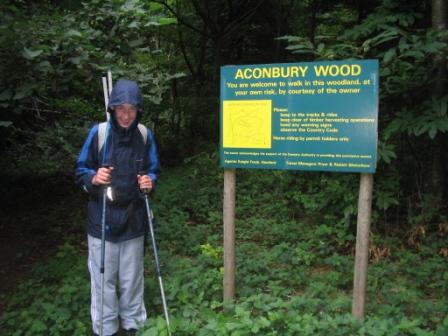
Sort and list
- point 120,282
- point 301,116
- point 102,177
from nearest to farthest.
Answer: point 102,177
point 301,116
point 120,282

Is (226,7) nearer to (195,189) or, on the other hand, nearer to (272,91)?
(195,189)

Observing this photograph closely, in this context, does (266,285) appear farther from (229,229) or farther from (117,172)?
(117,172)

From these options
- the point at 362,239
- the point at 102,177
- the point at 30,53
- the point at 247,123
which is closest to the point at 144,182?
the point at 102,177

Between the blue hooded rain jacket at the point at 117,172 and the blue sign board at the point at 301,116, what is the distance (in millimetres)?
863

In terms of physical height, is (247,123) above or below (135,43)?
below

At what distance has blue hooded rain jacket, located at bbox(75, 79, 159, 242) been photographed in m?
4.15

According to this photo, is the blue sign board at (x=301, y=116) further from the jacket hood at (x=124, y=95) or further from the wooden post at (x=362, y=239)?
the jacket hood at (x=124, y=95)

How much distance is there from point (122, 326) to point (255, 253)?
246cm

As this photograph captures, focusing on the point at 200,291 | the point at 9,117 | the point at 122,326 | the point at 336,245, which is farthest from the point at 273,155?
the point at 9,117

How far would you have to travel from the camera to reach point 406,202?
6805 millimetres

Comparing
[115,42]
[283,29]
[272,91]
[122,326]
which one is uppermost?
[283,29]

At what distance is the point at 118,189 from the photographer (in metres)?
4.17

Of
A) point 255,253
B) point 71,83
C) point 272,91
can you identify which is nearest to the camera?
point 272,91

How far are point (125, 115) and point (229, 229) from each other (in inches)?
60.9
